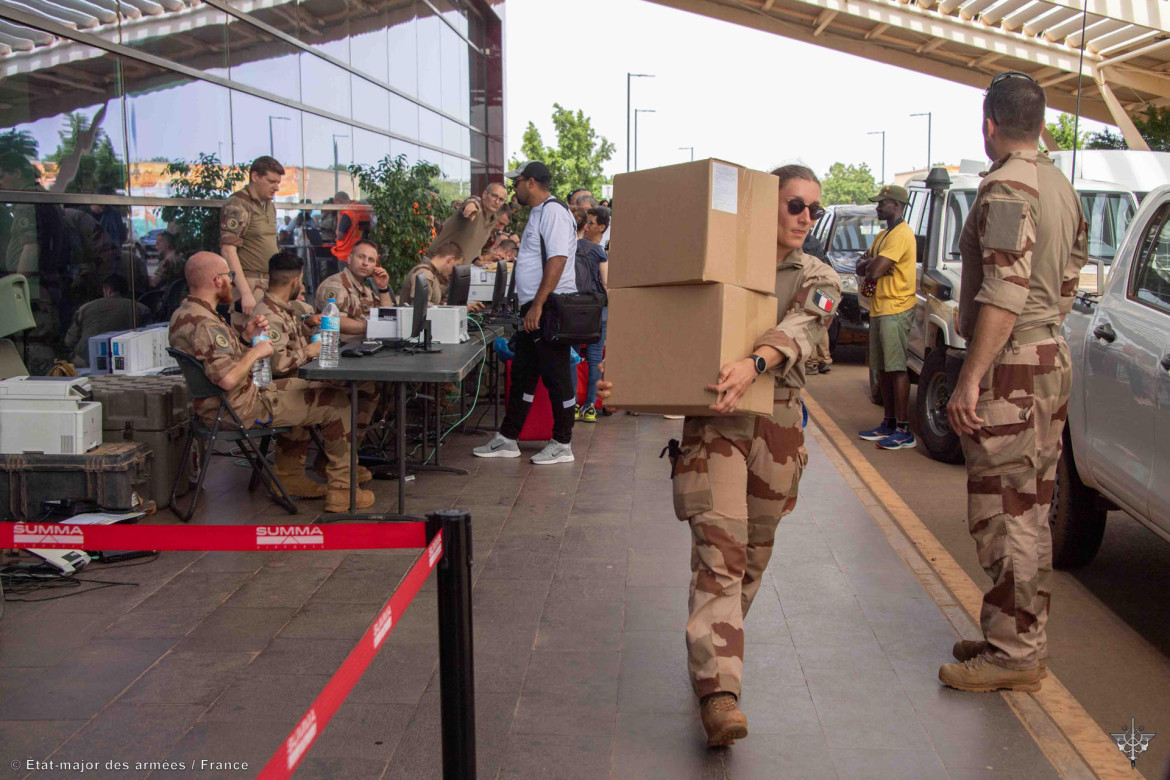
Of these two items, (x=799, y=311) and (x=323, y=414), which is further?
(x=323, y=414)

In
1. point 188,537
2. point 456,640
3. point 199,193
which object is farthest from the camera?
point 199,193

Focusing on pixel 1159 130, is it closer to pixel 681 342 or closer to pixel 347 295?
pixel 347 295

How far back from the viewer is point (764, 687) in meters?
4.19

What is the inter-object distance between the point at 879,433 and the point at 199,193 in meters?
6.51

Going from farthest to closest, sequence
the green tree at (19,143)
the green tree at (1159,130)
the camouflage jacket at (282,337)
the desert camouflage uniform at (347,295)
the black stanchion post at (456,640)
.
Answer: the green tree at (1159,130) < the desert camouflage uniform at (347,295) < the green tree at (19,143) < the camouflage jacket at (282,337) < the black stanchion post at (456,640)

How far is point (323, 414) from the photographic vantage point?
673cm

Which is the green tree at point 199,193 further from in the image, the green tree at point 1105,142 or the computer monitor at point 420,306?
the green tree at point 1105,142

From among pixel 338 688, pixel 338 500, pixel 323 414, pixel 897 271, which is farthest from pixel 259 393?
pixel 897 271

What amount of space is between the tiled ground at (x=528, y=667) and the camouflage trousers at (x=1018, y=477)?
0.35 m

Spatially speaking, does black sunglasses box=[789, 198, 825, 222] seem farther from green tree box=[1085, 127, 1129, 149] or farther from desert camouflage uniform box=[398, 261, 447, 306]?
green tree box=[1085, 127, 1129, 149]

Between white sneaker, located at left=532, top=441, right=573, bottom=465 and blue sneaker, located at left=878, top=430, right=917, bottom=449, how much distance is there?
2.77m

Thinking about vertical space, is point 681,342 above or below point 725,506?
above

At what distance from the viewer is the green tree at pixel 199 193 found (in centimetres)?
957

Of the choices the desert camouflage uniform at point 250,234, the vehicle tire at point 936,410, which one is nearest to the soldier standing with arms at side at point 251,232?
the desert camouflage uniform at point 250,234
